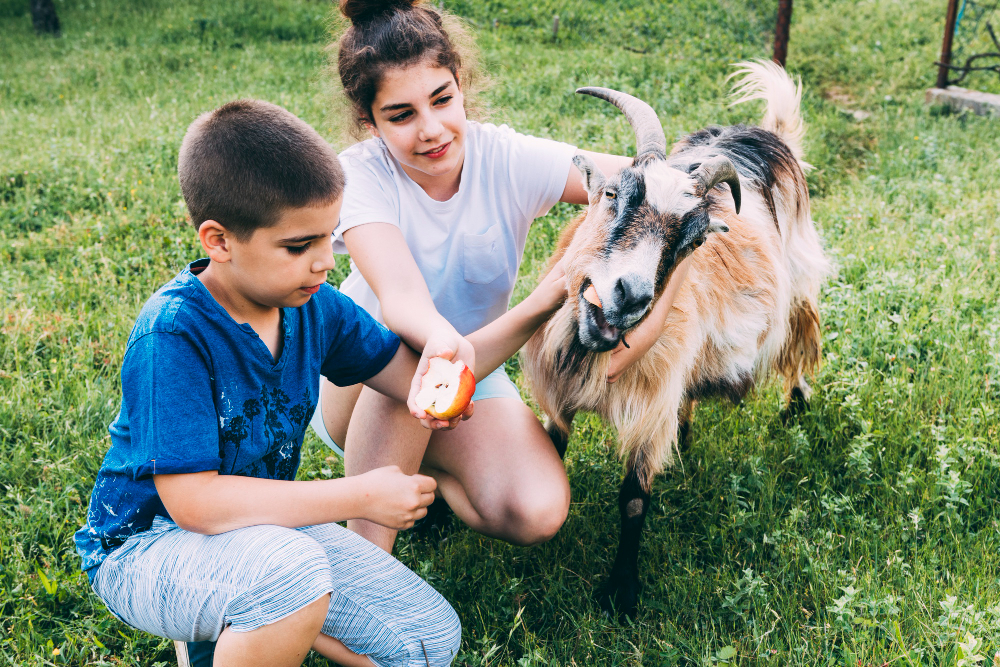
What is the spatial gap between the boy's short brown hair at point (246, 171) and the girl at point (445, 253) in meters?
0.56

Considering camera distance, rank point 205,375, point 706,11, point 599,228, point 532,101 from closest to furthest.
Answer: point 205,375 < point 599,228 < point 532,101 < point 706,11

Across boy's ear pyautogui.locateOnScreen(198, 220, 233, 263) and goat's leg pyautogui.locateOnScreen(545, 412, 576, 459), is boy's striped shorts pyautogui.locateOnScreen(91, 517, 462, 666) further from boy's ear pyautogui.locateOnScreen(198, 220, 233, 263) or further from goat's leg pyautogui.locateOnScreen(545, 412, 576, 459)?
goat's leg pyautogui.locateOnScreen(545, 412, 576, 459)

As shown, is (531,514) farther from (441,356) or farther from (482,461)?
(441,356)

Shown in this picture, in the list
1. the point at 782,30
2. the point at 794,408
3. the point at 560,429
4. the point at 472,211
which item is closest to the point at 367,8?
the point at 472,211

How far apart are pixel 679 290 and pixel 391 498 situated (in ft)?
4.41

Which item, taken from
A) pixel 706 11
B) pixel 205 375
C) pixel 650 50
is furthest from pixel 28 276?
pixel 706 11

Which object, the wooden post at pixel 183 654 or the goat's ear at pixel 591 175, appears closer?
the wooden post at pixel 183 654

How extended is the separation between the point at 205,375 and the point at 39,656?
3.59 ft

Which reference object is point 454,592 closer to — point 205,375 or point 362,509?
Result: point 362,509

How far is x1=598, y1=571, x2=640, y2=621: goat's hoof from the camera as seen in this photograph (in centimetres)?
250

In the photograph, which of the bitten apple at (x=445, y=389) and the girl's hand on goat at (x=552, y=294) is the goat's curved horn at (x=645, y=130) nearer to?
the girl's hand on goat at (x=552, y=294)

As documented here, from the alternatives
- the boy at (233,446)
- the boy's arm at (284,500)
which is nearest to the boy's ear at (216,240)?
the boy at (233,446)

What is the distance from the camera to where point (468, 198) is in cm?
257

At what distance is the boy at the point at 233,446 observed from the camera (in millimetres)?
1628
